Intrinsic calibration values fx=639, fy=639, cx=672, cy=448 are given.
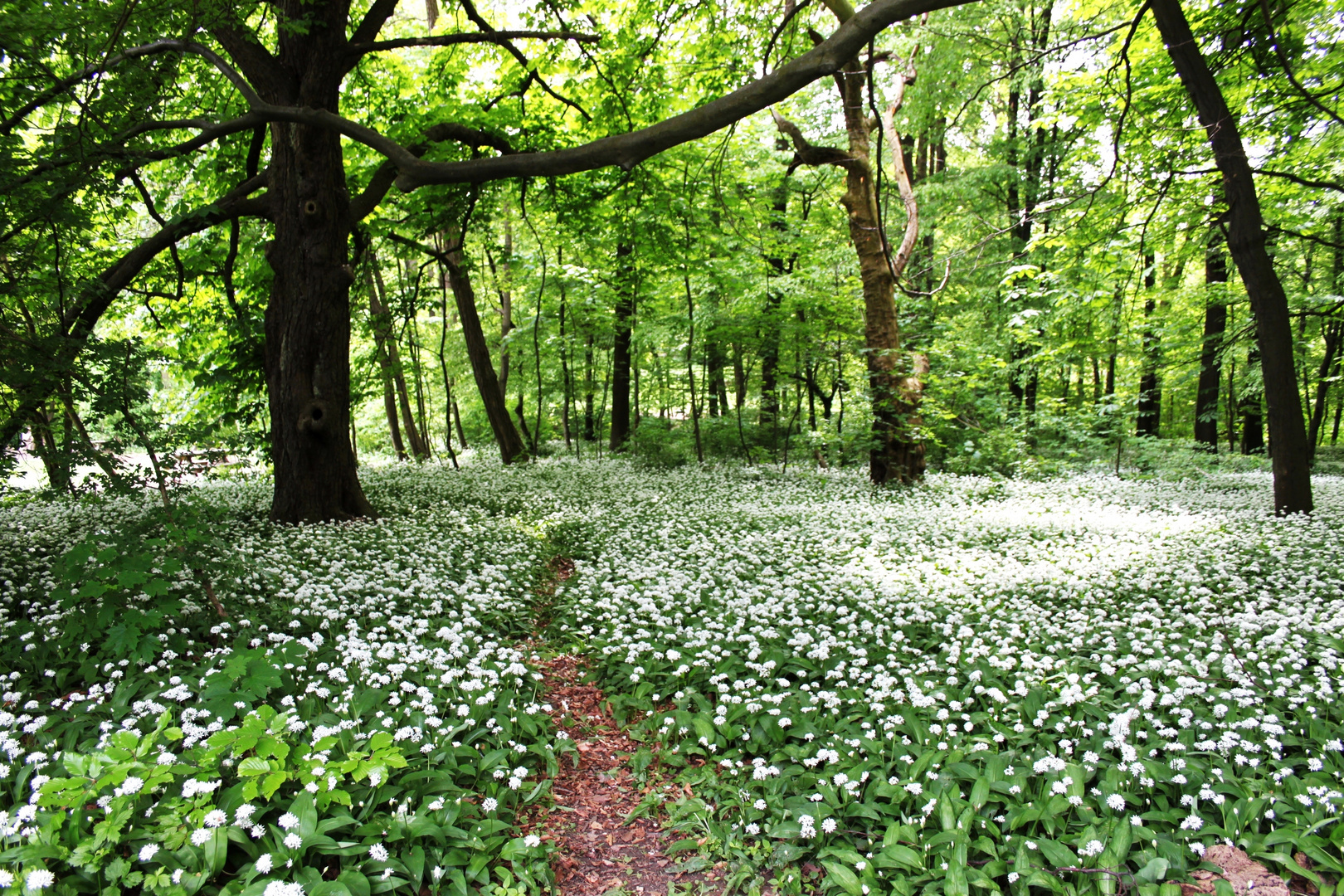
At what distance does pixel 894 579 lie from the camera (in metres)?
6.69

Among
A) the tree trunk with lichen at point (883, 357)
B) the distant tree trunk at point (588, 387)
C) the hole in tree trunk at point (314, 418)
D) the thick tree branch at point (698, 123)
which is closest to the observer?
the thick tree branch at point (698, 123)

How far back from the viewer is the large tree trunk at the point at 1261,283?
7609mm

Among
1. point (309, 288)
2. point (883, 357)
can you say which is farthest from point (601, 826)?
point (883, 357)

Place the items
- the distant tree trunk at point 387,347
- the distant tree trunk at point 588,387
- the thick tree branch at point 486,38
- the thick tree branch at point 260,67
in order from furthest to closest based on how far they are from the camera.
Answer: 1. the distant tree trunk at point 588,387
2. the distant tree trunk at point 387,347
3. the thick tree branch at point 260,67
4. the thick tree branch at point 486,38

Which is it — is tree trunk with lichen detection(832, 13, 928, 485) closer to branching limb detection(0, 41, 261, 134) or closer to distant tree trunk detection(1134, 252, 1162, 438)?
distant tree trunk detection(1134, 252, 1162, 438)

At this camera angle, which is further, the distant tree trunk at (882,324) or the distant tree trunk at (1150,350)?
the distant tree trunk at (1150,350)

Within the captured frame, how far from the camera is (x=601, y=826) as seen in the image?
3701mm

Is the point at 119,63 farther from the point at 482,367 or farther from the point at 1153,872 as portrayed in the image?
the point at 482,367

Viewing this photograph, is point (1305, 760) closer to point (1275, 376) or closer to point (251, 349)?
point (1275, 376)

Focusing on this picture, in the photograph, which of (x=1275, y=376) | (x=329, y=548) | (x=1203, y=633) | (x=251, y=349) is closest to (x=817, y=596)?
(x=1203, y=633)

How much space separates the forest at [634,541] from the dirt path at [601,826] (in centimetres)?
3

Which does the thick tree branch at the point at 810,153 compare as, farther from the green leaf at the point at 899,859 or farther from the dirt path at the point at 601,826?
the green leaf at the point at 899,859

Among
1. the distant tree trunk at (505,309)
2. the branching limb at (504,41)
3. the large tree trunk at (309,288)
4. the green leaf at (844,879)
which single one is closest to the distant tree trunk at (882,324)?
the branching limb at (504,41)

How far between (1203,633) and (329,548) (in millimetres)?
8390
